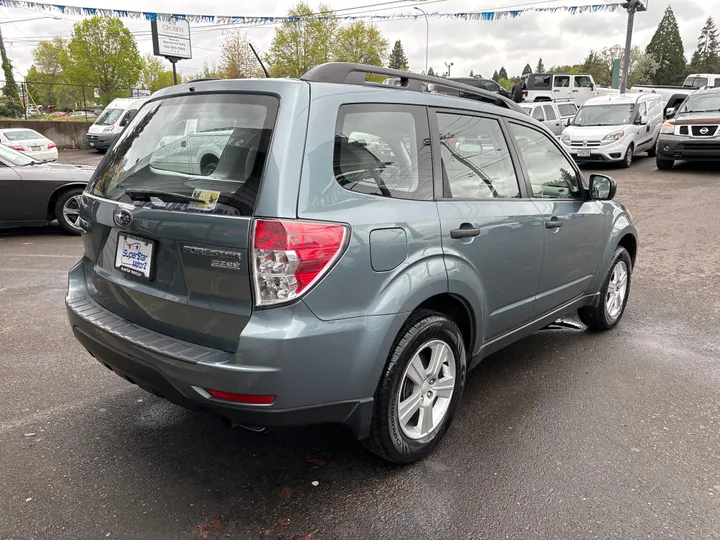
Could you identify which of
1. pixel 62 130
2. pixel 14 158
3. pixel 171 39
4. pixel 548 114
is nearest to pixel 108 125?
pixel 62 130

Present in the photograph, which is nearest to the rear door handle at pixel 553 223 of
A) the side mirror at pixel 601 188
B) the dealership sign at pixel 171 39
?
the side mirror at pixel 601 188

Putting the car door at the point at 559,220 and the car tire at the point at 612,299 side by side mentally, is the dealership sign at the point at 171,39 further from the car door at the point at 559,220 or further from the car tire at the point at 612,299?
the car door at the point at 559,220

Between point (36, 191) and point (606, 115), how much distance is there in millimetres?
14031

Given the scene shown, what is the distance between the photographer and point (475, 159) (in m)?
3.22

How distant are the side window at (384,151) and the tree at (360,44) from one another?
48.8 meters

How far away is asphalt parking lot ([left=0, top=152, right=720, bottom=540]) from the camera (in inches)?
95.7

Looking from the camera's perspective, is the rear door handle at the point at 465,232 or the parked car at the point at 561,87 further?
the parked car at the point at 561,87

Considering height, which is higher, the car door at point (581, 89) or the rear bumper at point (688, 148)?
the car door at point (581, 89)

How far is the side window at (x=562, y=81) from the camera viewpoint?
27484mm

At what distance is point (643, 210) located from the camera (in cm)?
1022

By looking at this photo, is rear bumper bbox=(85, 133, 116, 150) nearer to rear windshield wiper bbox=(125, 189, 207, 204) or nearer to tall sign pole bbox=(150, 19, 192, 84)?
tall sign pole bbox=(150, 19, 192, 84)

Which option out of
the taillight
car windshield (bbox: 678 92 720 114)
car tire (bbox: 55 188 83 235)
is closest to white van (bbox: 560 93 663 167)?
car windshield (bbox: 678 92 720 114)

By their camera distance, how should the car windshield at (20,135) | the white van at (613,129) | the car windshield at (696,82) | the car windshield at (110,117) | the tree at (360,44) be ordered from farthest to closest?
1. the tree at (360,44)
2. the car windshield at (696,82)
3. the car windshield at (110,117)
4. the car windshield at (20,135)
5. the white van at (613,129)

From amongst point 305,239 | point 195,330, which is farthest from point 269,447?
point 305,239
